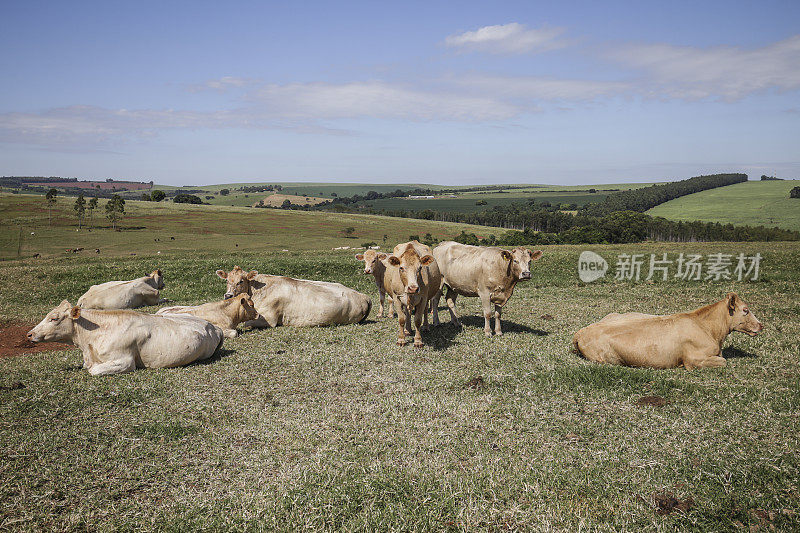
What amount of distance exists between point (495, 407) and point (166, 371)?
7.19 metres

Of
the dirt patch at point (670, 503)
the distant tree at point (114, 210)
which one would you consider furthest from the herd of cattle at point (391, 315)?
the distant tree at point (114, 210)

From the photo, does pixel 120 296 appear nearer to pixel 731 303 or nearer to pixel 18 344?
pixel 18 344

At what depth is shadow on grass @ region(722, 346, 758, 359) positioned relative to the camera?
36.4 ft

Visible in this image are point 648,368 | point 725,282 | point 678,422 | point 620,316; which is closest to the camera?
point 678,422

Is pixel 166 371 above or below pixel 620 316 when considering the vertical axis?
below

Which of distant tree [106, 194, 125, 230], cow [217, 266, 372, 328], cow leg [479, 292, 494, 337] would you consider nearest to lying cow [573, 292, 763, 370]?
cow leg [479, 292, 494, 337]

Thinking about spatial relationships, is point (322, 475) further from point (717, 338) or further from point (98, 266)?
point (98, 266)

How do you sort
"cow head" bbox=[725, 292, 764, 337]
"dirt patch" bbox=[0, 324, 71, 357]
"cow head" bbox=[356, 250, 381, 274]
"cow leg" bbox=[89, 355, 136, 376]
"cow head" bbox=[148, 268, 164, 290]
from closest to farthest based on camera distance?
"cow leg" bbox=[89, 355, 136, 376] < "cow head" bbox=[725, 292, 764, 337] < "dirt patch" bbox=[0, 324, 71, 357] < "cow head" bbox=[356, 250, 381, 274] < "cow head" bbox=[148, 268, 164, 290]

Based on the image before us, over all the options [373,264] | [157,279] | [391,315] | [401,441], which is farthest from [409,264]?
[157,279]

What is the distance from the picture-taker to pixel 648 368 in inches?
403

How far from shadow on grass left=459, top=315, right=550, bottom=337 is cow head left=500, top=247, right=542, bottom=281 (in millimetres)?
1742

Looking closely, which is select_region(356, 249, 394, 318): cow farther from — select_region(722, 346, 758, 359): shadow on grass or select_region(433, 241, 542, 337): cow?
select_region(722, 346, 758, 359): shadow on grass

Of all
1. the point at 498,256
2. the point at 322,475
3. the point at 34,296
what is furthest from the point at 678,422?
the point at 34,296

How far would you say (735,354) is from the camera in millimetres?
11312
